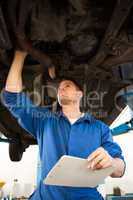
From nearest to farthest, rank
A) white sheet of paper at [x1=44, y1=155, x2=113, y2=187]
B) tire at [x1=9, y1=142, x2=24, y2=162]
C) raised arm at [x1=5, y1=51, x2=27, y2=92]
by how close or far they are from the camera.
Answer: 1. white sheet of paper at [x1=44, y1=155, x2=113, y2=187]
2. raised arm at [x1=5, y1=51, x2=27, y2=92]
3. tire at [x1=9, y1=142, x2=24, y2=162]

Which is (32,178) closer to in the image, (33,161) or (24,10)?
(33,161)

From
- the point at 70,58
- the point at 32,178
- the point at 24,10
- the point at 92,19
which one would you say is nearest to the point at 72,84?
the point at 70,58

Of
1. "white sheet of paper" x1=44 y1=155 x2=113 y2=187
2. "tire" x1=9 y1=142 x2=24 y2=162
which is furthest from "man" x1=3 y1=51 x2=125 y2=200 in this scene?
"tire" x1=9 y1=142 x2=24 y2=162

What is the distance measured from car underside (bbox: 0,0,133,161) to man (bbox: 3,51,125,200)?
146 millimetres

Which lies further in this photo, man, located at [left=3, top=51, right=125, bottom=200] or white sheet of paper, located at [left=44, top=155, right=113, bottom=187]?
man, located at [left=3, top=51, right=125, bottom=200]

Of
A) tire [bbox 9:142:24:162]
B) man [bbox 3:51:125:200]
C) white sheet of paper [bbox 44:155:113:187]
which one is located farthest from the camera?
tire [bbox 9:142:24:162]

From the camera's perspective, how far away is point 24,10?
1.15 metres

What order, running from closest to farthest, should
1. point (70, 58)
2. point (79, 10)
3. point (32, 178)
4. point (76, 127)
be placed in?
point (79, 10) < point (76, 127) < point (70, 58) < point (32, 178)

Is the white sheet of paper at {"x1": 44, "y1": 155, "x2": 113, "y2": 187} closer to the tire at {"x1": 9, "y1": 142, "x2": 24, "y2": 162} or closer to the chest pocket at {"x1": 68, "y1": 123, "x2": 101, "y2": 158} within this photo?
the chest pocket at {"x1": 68, "y1": 123, "x2": 101, "y2": 158}

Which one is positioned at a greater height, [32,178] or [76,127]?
[76,127]

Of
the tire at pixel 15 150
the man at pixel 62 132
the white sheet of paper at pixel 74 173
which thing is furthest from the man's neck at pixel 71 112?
the tire at pixel 15 150

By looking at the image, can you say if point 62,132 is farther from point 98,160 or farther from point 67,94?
point 98,160

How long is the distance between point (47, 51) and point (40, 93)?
391 mm

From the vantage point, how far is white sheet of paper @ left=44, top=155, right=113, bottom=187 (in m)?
0.96
